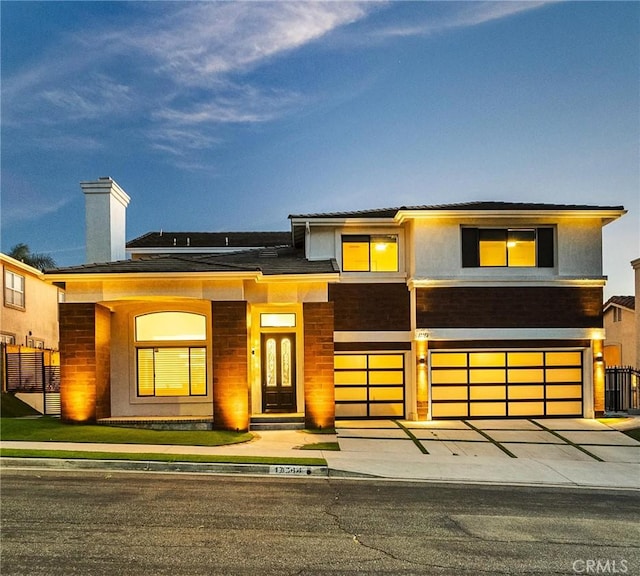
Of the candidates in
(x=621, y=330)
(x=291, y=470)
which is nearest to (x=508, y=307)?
Answer: (x=291, y=470)

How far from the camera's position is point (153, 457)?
37.7 ft

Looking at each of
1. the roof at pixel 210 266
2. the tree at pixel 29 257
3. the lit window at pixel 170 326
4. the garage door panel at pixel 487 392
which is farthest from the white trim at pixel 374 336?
the tree at pixel 29 257

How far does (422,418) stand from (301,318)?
18.5 feet

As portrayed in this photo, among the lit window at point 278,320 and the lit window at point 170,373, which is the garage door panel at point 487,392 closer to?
the lit window at point 278,320

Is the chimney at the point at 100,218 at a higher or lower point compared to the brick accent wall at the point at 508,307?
higher

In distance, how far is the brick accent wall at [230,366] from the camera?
1566 cm

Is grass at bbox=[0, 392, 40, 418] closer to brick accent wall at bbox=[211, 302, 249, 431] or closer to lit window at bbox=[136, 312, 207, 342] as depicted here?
lit window at bbox=[136, 312, 207, 342]

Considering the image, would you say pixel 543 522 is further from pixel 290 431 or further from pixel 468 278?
pixel 468 278

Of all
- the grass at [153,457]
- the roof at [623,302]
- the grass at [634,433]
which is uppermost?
the roof at [623,302]

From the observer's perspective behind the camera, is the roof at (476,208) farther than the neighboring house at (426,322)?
Yes

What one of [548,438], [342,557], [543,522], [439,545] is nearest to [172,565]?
[342,557]

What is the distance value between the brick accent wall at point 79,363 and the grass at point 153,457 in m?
3.83

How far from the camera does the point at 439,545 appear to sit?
274 inches

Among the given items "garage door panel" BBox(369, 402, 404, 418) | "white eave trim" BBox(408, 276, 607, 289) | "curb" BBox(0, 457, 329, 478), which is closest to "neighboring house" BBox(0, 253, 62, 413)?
"curb" BBox(0, 457, 329, 478)
